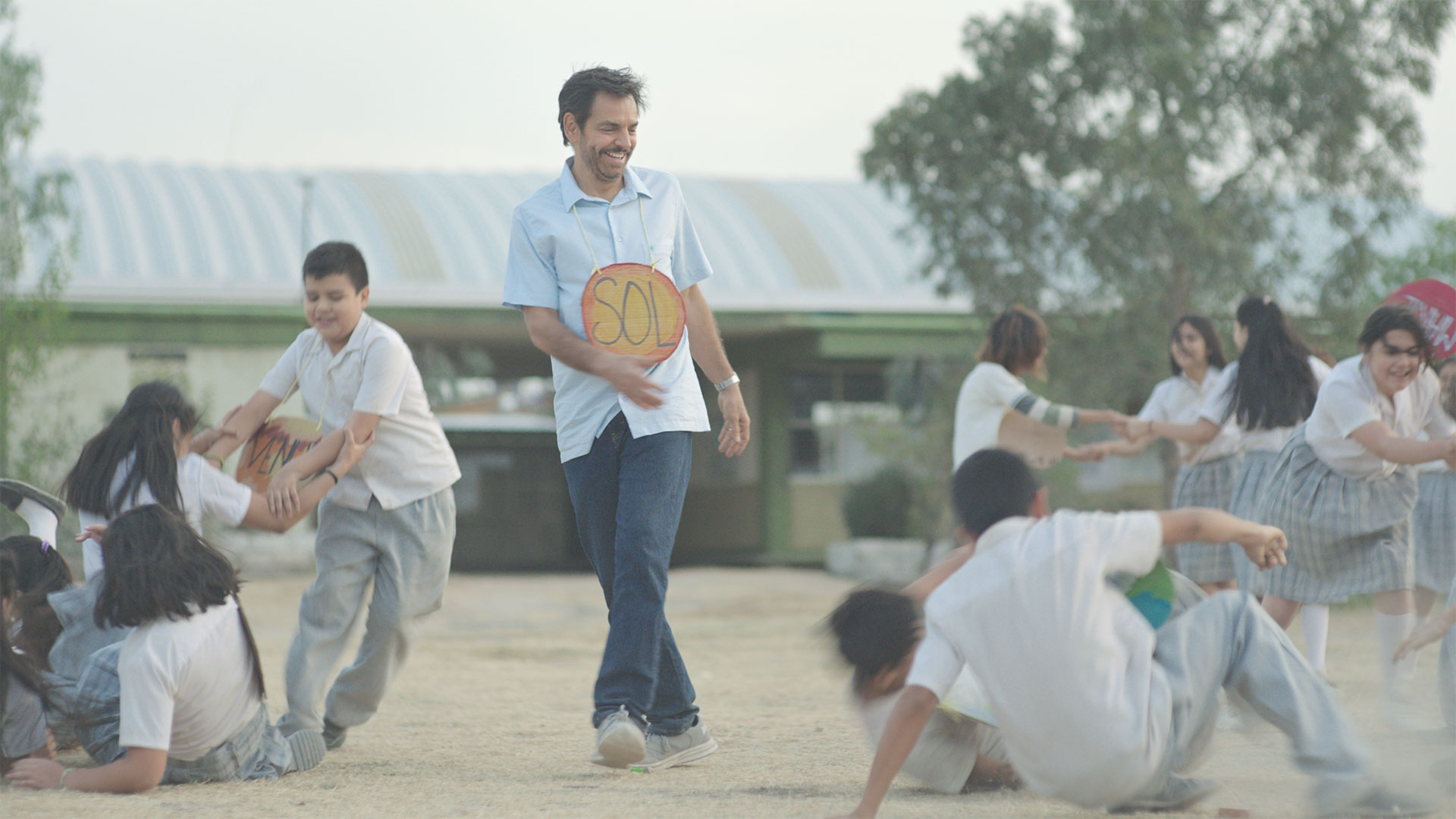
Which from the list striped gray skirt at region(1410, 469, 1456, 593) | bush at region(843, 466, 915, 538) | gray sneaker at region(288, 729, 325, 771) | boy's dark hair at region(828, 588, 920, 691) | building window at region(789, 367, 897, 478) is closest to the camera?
boy's dark hair at region(828, 588, 920, 691)

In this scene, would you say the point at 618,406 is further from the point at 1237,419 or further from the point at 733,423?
the point at 1237,419

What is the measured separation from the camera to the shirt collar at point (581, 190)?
410cm

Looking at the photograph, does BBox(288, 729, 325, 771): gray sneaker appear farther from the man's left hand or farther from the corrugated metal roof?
the corrugated metal roof

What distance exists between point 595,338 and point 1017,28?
984 cm

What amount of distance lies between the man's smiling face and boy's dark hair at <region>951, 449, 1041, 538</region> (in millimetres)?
1593

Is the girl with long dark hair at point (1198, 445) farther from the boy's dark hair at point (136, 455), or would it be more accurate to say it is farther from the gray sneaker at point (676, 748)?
the boy's dark hair at point (136, 455)

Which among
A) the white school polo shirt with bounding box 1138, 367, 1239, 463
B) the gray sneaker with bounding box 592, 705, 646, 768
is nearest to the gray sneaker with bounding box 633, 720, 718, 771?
the gray sneaker with bounding box 592, 705, 646, 768

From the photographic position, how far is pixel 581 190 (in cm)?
413

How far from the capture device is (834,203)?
22.3m

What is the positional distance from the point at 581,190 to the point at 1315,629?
10.0ft

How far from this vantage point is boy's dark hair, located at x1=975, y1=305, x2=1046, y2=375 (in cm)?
572

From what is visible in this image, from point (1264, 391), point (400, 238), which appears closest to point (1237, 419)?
point (1264, 391)

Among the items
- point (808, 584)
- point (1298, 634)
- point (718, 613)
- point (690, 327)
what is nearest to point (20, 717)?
point (690, 327)

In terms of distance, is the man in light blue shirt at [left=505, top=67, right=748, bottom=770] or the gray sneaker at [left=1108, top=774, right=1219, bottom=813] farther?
the man in light blue shirt at [left=505, top=67, right=748, bottom=770]
